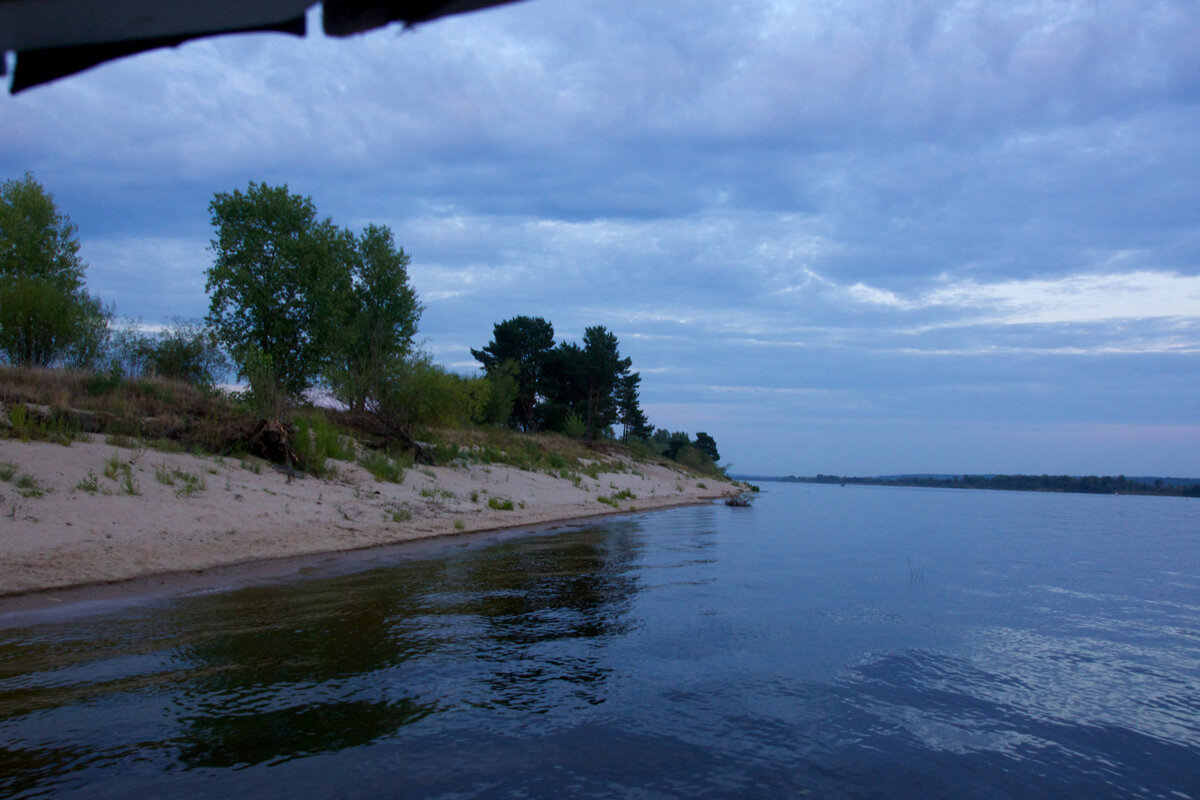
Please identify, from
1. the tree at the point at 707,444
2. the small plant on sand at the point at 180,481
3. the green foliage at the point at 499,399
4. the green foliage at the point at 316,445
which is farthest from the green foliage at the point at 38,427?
the tree at the point at 707,444

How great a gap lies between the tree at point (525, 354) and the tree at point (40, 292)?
34364mm

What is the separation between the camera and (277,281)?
2861cm

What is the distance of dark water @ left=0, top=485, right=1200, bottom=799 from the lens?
4.59 meters

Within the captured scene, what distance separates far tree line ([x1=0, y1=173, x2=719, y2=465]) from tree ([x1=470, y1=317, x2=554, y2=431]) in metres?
25.6

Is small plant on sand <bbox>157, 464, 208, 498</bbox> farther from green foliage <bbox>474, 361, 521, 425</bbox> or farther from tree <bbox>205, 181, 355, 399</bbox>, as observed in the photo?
green foliage <bbox>474, 361, 521, 425</bbox>

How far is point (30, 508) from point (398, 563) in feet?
18.7

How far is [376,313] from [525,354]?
29.4 m

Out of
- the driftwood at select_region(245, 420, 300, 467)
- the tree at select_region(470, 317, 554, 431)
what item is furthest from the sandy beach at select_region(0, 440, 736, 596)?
the tree at select_region(470, 317, 554, 431)

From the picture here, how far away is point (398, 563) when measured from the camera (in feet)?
41.9

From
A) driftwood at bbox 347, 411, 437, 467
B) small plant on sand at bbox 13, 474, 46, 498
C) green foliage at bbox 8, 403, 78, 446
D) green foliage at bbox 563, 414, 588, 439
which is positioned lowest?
small plant on sand at bbox 13, 474, 46, 498

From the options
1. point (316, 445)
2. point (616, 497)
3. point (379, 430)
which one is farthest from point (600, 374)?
point (316, 445)

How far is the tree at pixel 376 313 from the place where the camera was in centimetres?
2864

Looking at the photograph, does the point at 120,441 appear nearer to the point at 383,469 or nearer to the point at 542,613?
the point at 383,469

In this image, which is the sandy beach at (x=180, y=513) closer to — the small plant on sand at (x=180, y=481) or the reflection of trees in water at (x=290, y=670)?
the small plant on sand at (x=180, y=481)
